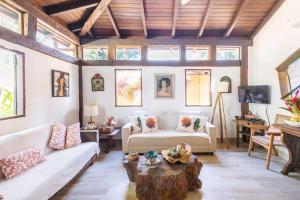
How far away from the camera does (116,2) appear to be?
4445mm

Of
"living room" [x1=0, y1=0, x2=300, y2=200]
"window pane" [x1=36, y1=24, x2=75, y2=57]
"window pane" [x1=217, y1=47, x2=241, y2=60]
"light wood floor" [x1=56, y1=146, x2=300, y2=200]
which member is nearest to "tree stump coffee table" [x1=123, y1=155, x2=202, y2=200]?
"living room" [x1=0, y1=0, x2=300, y2=200]

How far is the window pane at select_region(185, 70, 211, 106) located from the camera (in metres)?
5.59

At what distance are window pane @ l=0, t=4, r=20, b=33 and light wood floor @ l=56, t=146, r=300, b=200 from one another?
2516mm

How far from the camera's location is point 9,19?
306 cm

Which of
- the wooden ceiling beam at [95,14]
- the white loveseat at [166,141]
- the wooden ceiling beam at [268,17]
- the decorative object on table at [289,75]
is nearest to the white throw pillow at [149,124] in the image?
the white loveseat at [166,141]

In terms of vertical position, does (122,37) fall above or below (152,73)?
above

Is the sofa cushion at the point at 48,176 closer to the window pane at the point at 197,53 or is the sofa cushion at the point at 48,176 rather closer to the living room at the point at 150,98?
the living room at the point at 150,98

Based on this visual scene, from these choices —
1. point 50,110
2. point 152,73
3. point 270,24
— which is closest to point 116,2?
point 152,73

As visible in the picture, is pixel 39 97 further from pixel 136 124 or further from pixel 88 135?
pixel 136 124

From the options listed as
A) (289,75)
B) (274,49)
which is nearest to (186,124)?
(289,75)

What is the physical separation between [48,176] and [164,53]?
166 inches

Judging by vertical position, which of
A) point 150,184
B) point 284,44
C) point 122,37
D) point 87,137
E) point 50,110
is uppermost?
point 122,37

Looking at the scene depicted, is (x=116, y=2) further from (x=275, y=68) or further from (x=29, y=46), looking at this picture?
(x=275, y=68)

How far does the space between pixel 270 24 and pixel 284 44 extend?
803 millimetres
